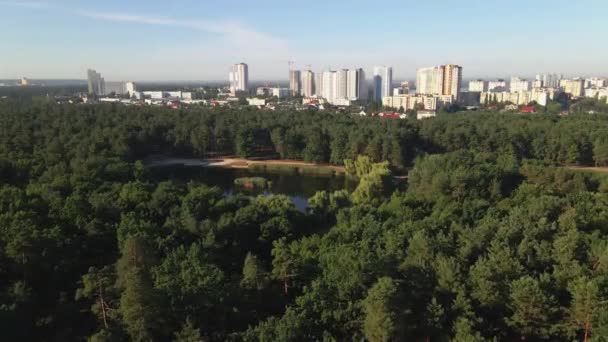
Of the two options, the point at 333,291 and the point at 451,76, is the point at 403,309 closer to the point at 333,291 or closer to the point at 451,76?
the point at 333,291

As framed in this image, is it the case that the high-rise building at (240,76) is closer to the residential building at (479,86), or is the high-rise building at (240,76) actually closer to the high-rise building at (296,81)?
the high-rise building at (296,81)

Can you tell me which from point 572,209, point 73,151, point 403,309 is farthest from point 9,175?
point 572,209

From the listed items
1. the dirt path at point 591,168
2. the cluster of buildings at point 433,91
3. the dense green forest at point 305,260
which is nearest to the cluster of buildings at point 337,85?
the cluster of buildings at point 433,91

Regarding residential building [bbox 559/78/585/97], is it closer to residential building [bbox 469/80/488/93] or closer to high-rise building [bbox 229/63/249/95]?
residential building [bbox 469/80/488/93]

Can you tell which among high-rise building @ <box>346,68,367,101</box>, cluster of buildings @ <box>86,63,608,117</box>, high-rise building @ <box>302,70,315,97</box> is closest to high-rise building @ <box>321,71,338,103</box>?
cluster of buildings @ <box>86,63,608,117</box>

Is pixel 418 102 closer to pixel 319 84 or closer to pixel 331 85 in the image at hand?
pixel 331 85
